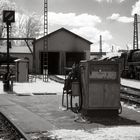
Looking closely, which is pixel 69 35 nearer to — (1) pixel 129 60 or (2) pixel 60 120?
(1) pixel 129 60

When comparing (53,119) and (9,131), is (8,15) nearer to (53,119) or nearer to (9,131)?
(53,119)

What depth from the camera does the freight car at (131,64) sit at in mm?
38219

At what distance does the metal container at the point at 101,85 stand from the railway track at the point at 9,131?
223 cm

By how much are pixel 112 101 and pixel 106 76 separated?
0.72 meters

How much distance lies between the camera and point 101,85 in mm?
11133

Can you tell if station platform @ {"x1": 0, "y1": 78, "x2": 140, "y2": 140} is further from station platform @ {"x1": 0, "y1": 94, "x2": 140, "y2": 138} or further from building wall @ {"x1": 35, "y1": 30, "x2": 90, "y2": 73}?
building wall @ {"x1": 35, "y1": 30, "x2": 90, "y2": 73}

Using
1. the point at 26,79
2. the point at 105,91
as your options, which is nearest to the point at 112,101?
the point at 105,91

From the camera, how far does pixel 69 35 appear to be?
178 ft

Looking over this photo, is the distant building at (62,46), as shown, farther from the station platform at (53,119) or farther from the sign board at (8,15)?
the station platform at (53,119)

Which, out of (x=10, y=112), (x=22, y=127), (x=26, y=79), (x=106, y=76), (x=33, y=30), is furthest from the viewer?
(x=33, y=30)

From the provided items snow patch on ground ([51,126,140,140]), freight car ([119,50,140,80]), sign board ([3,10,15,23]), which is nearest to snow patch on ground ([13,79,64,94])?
sign board ([3,10,15,23])

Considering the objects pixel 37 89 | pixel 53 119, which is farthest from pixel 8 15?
pixel 53 119

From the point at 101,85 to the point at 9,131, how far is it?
9.97 feet

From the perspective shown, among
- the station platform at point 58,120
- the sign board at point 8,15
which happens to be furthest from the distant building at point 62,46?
the station platform at point 58,120
